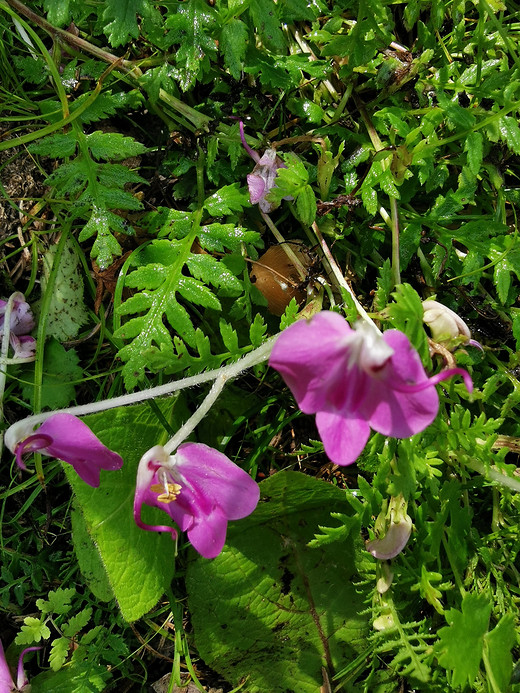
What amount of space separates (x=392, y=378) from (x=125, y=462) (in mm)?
1120

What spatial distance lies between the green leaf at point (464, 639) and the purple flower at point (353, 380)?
0.64 m

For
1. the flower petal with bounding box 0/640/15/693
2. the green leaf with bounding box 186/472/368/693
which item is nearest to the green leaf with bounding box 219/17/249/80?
the green leaf with bounding box 186/472/368/693

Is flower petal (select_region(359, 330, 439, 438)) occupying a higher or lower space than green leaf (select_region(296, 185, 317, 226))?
lower

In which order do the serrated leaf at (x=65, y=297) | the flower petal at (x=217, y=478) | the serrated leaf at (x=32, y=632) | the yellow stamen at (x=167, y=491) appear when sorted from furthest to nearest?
1. the serrated leaf at (x=65, y=297)
2. the serrated leaf at (x=32, y=632)
3. the flower petal at (x=217, y=478)
4. the yellow stamen at (x=167, y=491)

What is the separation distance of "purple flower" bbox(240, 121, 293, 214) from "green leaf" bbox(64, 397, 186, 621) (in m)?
0.74

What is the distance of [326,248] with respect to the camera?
7.47 feet

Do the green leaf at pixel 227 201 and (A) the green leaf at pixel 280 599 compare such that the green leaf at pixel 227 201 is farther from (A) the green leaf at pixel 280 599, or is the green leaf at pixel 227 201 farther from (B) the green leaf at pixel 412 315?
(A) the green leaf at pixel 280 599

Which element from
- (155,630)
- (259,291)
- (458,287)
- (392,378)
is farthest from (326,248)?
(155,630)

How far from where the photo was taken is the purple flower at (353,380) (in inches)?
57.5

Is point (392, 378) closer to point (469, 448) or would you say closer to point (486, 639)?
point (469, 448)

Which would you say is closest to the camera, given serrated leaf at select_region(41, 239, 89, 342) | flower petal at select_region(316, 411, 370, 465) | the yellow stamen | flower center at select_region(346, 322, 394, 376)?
flower center at select_region(346, 322, 394, 376)

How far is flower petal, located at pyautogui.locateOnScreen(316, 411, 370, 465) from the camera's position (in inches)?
61.4

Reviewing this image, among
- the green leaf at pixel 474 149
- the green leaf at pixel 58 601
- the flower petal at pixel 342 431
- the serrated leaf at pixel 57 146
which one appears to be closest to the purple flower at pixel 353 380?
the flower petal at pixel 342 431

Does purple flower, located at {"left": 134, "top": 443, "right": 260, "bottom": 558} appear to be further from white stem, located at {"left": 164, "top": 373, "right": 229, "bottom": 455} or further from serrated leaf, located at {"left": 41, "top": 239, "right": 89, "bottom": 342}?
serrated leaf, located at {"left": 41, "top": 239, "right": 89, "bottom": 342}
